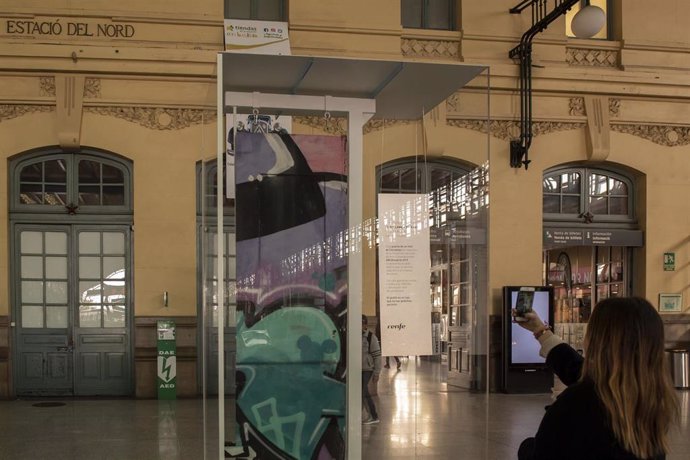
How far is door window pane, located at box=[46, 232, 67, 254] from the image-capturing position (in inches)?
492

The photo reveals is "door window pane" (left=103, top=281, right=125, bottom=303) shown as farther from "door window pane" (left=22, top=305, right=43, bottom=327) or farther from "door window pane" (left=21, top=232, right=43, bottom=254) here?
"door window pane" (left=21, top=232, right=43, bottom=254)

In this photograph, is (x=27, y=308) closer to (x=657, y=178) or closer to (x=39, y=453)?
(x=39, y=453)

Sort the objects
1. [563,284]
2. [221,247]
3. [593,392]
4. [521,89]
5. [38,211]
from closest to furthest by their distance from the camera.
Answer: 1. [593,392]
2. [221,247]
3. [38,211]
4. [521,89]
5. [563,284]

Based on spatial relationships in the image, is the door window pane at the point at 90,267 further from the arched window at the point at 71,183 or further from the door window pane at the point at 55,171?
the door window pane at the point at 55,171

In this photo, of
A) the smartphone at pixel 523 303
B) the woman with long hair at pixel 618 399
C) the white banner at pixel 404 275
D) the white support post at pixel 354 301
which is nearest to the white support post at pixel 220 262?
the white support post at pixel 354 301

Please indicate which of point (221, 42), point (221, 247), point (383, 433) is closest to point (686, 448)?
point (383, 433)

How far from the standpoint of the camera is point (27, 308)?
12.4 metres

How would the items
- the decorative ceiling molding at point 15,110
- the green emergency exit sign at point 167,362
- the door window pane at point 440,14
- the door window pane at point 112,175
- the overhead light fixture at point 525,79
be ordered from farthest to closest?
the door window pane at point 440,14
the overhead light fixture at point 525,79
the door window pane at point 112,175
the decorative ceiling molding at point 15,110
the green emergency exit sign at point 167,362

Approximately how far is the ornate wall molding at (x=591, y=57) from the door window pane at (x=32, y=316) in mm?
10041

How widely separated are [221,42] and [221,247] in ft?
26.8

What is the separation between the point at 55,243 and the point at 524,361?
7.87 meters

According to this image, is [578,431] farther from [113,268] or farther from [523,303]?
[113,268]

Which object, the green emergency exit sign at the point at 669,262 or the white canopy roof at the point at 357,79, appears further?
the green emergency exit sign at the point at 669,262

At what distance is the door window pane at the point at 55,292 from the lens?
1248cm
